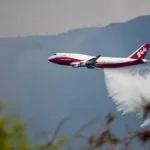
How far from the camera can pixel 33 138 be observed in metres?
1.72

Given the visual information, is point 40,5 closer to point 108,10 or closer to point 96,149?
point 108,10

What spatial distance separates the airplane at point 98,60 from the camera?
1.79 m

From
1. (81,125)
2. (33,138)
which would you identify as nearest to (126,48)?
(81,125)

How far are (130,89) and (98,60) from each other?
0.60ft

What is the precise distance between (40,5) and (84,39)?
23 centimetres

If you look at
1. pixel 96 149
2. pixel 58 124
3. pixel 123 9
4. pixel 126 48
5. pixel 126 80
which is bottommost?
pixel 96 149

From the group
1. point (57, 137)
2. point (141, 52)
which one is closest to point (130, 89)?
point (141, 52)

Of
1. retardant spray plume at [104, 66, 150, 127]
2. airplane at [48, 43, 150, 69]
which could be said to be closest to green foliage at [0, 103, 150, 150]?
retardant spray plume at [104, 66, 150, 127]

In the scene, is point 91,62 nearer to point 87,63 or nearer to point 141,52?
point 87,63

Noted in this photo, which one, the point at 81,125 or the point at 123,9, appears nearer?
the point at 81,125

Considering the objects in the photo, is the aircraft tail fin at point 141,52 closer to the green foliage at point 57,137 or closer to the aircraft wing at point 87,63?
the aircraft wing at point 87,63

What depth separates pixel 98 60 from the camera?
182cm

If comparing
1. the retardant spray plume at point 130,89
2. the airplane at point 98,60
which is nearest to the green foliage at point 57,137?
the retardant spray plume at point 130,89

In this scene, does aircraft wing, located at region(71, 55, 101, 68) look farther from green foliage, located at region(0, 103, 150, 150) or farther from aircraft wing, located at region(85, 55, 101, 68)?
green foliage, located at region(0, 103, 150, 150)
